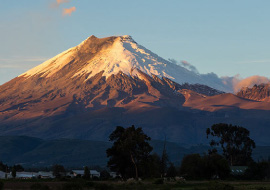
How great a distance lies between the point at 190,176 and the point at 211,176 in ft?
14.1

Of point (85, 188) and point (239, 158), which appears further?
point (239, 158)

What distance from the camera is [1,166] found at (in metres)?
195

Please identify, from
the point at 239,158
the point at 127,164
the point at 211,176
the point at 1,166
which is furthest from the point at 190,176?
the point at 1,166

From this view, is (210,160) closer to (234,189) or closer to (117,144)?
(117,144)

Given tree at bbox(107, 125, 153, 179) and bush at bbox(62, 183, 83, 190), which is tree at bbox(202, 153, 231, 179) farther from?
bush at bbox(62, 183, 83, 190)

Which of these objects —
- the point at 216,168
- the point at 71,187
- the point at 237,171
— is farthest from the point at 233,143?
the point at 71,187

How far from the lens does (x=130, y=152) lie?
115312mm

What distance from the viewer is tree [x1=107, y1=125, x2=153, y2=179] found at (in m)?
115

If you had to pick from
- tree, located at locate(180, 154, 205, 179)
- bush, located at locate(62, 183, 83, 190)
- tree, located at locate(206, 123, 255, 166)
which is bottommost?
bush, located at locate(62, 183, 83, 190)

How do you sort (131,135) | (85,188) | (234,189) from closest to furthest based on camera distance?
(234,189) → (85,188) → (131,135)

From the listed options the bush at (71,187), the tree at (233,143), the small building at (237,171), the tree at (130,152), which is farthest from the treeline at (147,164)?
the bush at (71,187)

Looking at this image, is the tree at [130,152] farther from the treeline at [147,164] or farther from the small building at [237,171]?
the small building at [237,171]

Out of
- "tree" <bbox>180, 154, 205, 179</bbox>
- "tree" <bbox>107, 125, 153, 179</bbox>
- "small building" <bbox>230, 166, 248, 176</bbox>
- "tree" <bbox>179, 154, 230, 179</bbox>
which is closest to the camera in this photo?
"tree" <bbox>107, 125, 153, 179</bbox>

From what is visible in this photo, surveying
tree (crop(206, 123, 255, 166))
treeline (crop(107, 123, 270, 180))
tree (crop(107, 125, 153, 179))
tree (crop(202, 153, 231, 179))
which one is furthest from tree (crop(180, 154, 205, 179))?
tree (crop(206, 123, 255, 166))
